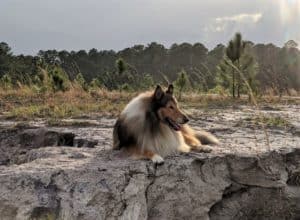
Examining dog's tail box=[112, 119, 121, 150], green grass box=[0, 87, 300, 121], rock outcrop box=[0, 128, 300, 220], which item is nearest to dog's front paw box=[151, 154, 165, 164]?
rock outcrop box=[0, 128, 300, 220]

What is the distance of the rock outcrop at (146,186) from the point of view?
4598mm

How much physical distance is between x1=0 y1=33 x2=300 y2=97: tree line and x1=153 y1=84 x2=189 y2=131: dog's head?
0.95m

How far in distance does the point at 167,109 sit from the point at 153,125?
25 centimetres

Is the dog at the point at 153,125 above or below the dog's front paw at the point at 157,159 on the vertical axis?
above

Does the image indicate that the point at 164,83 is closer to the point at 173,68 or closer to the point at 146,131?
the point at 146,131

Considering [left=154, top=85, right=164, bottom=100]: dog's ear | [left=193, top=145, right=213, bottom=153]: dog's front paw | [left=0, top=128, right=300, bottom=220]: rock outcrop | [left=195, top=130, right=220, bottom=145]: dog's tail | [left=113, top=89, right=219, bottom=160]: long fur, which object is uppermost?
[left=154, top=85, right=164, bottom=100]: dog's ear

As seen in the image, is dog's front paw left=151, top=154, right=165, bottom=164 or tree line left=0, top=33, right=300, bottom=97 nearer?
dog's front paw left=151, top=154, right=165, bottom=164

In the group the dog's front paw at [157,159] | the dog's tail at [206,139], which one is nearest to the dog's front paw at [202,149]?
the dog's tail at [206,139]

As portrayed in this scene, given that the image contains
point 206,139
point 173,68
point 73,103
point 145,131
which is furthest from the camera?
point 173,68

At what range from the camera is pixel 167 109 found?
5.95 metres

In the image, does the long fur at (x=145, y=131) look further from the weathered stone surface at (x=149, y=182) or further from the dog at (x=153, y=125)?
the weathered stone surface at (x=149, y=182)

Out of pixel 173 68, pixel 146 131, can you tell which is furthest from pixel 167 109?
pixel 173 68

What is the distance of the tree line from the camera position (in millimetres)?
14656

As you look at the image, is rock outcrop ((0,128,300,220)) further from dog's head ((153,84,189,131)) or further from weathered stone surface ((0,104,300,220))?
dog's head ((153,84,189,131))
